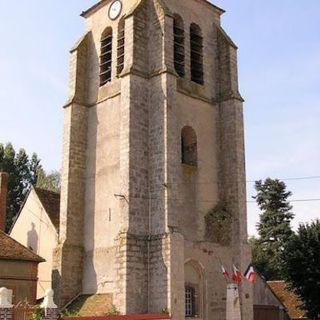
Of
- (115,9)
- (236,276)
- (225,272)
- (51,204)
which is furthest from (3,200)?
(236,276)

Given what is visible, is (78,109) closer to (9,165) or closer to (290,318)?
(290,318)

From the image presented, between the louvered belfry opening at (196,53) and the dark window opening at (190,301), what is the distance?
400 inches

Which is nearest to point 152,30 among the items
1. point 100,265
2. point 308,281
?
point 100,265

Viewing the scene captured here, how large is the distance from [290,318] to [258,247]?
16.7m

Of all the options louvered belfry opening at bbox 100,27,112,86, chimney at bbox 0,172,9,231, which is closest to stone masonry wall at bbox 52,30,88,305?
louvered belfry opening at bbox 100,27,112,86

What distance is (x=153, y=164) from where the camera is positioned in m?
23.8

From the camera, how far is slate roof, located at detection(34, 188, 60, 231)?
92.6 feet

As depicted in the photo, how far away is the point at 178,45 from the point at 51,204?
34.9ft

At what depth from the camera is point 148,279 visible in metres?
22.5

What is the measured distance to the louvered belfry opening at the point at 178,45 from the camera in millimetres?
26719

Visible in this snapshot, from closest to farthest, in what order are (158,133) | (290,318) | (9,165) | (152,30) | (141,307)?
(141,307) → (158,133) → (152,30) → (290,318) → (9,165)

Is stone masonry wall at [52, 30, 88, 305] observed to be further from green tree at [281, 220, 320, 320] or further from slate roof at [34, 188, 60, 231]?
green tree at [281, 220, 320, 320]

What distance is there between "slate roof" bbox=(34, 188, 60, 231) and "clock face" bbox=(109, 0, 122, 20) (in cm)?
994

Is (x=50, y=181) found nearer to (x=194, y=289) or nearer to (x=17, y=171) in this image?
(x=17, y=171)
